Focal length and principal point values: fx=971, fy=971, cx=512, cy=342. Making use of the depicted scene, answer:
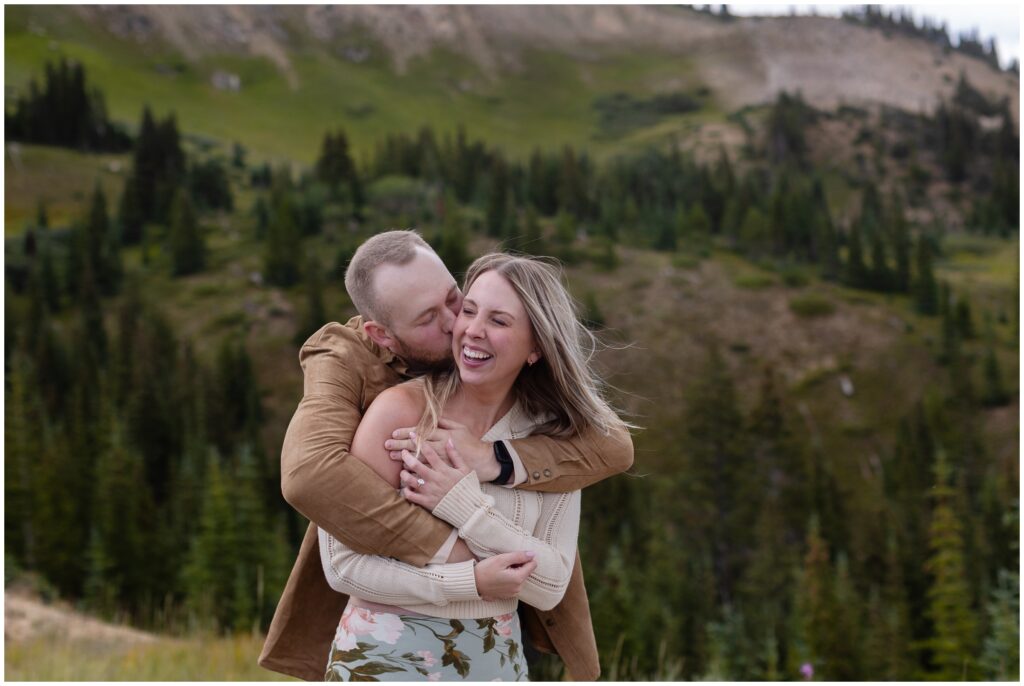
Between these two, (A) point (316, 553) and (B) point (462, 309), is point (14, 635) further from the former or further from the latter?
(B) point (462, 309)

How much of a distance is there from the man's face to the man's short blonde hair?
0.02 m

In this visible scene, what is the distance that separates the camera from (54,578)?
49.7m

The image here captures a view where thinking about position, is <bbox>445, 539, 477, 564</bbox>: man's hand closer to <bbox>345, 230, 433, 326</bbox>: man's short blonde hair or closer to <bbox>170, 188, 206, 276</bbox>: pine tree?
<bbox>345, 230, 433, 326</bbox>: man's short blonde hair

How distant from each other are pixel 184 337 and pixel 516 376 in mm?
96358

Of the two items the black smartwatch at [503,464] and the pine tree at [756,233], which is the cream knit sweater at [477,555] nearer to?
the black smartwatch at [503,464]

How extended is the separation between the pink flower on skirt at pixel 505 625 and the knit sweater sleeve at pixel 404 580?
239mm

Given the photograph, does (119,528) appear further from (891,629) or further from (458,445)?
(458,445)

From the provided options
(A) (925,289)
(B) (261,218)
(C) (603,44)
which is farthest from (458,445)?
(C) (603,44)

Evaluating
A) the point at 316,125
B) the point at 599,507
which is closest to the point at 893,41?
the point at 316,125

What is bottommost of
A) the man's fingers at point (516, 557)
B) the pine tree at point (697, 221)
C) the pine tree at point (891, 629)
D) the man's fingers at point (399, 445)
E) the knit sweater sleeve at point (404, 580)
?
the pine tree at point (891, 629)

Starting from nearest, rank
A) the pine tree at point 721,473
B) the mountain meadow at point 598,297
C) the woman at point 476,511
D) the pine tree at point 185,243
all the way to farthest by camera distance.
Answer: the woman at point 476,511, the mountain meadow at point 598,297, the pine tree at point 721,473, the pine tree at point 185,243

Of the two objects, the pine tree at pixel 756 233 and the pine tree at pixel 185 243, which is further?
the pine tree at pixel 756 233

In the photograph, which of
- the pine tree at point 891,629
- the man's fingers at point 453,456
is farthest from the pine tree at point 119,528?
the man's fingers at point 453,456

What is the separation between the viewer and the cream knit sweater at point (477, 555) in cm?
299
